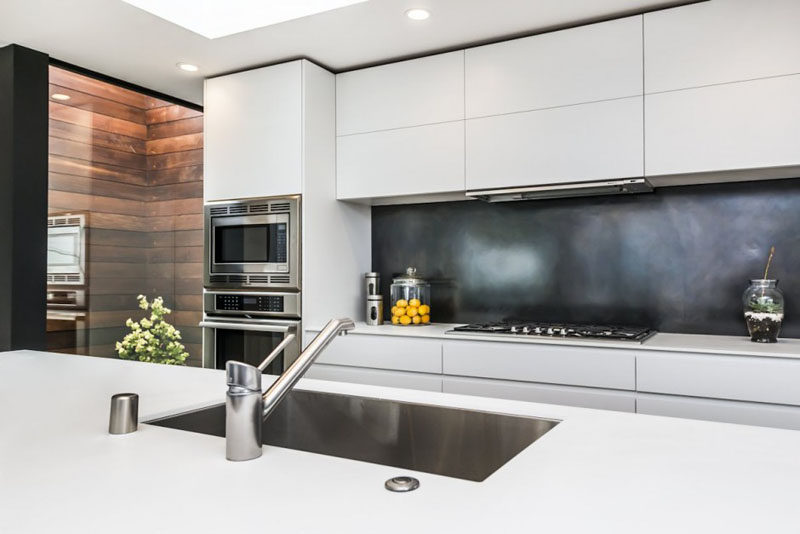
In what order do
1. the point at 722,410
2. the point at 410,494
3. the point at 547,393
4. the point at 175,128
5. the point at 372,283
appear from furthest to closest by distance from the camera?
the point at 175,128 → the point at 372,283 → the point at 547,393 → the point at 722,410 → the point at 410,494

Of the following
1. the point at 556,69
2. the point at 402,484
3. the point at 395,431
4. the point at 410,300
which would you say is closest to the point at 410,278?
the point at 410,300

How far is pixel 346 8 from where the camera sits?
262 centimetres

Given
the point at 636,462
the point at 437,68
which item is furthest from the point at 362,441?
the point at 437,68

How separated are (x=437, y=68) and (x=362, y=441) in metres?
2.20

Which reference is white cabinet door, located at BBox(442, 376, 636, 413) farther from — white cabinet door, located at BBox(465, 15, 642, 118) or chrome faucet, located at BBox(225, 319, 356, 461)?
chrome faucet, located at BBox(225, 319, 356, 461)

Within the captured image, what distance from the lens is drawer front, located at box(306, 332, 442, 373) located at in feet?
9.34

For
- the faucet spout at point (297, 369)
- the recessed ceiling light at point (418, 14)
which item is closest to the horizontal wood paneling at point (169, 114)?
the recessed ceiling light at point (418, 14)

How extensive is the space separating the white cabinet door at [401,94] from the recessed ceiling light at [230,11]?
0.96 metres

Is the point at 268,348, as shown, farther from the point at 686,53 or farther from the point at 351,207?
the point at 686,53

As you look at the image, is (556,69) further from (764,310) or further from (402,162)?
(764,310)

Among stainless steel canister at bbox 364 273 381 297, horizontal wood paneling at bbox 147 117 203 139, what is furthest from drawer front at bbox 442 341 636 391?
horizontal wood paneling at bbox 147 117 203 139

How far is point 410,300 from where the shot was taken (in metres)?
3.38

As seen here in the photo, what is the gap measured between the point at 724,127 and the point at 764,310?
76 centimetres

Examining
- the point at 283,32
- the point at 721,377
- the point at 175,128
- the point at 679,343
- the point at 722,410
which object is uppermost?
the point at 283,32
